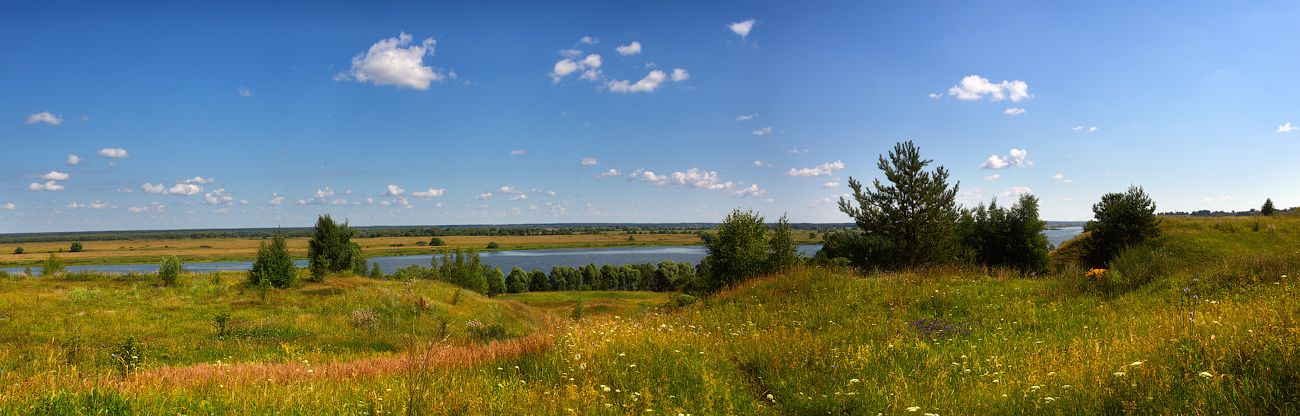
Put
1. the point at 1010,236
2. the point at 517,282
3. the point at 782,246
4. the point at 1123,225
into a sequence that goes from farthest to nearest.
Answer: the point at 517,282 → the point at 1010,236 → the point at 782,246 → the point at 1123,225

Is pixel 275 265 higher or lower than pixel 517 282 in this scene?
higher

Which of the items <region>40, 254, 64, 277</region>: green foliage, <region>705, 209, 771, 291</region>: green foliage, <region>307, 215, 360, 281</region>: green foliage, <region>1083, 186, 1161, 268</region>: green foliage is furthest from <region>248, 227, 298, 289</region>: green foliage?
<region>1083, 186, 1161, 268</region>: green foliage

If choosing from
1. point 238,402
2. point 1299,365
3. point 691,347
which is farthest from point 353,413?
point 1299,365

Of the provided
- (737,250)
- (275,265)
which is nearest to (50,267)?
(275,265)

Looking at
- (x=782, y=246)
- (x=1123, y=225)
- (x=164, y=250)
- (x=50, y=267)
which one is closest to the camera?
(x=50, y=267)

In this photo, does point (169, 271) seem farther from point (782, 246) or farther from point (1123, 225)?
point (1123, 225)

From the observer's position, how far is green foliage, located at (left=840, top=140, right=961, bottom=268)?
25.1 metres

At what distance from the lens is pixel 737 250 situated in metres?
29.0

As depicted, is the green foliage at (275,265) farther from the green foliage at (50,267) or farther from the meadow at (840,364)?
the meadow at (840,364)

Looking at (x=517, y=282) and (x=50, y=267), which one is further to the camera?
(x=517, y=282)

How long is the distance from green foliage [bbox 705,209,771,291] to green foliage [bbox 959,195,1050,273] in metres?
23.7

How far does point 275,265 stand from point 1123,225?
48.1 metres

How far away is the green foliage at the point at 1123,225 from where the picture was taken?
109ft

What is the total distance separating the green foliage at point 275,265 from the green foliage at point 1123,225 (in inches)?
1763
